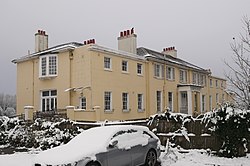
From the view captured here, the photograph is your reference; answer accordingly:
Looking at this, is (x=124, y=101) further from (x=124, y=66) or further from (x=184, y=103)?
(x=184, y=103)

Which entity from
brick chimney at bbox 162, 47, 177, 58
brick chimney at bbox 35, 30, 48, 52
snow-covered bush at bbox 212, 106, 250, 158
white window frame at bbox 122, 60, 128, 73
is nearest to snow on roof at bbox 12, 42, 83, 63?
brick chimney at bbox 35, 30, 48, 52

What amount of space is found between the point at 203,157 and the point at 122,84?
16218 mm

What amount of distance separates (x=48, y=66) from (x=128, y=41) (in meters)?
8.59

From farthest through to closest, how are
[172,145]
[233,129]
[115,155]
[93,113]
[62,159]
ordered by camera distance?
[93,113] → [172,145] → [233,129] → [115,155] → [62,159]

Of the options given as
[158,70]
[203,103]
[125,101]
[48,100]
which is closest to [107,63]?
[125,101]

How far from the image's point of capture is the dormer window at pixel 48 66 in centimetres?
2728

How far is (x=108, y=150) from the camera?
372 inches

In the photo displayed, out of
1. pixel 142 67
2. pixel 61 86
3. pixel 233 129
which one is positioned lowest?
pixel 233 129

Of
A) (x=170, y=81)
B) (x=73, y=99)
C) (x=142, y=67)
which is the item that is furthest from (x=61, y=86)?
(x=170, y=81)

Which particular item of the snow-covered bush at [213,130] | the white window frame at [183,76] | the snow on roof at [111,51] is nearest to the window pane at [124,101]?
the snow on roof at [111,51]

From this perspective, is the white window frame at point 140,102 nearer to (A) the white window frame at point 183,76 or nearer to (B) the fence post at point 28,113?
(A) the white window frame at point 183,76

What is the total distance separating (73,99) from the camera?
26328 millimetres

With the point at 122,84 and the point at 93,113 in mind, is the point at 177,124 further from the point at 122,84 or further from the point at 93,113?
the point at 122,84

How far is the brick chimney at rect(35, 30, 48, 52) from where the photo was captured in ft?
99.4
